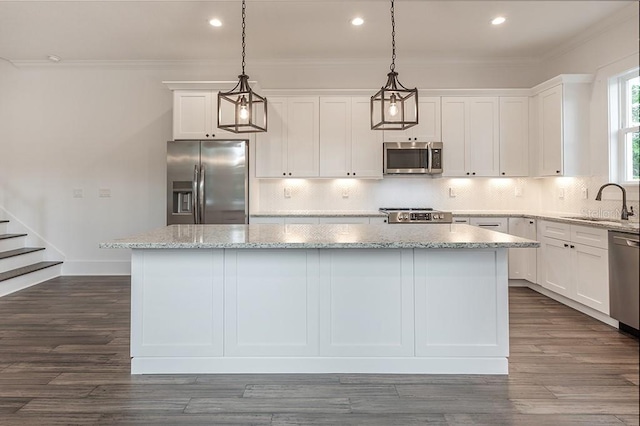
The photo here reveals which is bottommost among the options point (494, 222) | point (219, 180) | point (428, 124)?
point (494, 222)

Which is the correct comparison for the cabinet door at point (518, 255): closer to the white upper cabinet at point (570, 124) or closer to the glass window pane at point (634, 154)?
the white upper cabinet at point (570, 124)

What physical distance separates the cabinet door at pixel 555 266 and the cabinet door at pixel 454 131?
1326 mm

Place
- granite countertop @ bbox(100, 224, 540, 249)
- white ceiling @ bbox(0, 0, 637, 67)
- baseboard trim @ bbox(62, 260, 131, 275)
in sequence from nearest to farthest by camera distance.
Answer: granite countertop @ bbox(100, 224, 540, 249)
white ceiling @ bbox(0, 0, 637, 67)
baseboard trim @ bbox(62, 260, 131, 275)

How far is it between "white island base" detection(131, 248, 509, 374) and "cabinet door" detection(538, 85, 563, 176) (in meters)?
2.80

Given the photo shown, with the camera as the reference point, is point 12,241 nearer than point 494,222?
No

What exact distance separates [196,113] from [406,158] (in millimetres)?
2610

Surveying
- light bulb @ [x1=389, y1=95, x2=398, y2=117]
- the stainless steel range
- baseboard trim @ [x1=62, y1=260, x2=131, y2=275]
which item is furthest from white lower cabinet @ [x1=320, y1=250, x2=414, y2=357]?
baseboard trim @ [x1=62, y1=260, x2=131, y2=275]

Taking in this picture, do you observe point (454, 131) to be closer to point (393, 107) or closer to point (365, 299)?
point (393, 107)

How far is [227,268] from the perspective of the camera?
247cm

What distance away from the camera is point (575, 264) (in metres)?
3.78

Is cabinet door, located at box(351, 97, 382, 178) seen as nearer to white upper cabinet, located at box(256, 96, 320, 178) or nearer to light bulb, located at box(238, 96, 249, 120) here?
white upper cabinet, located at box(256, 96, 320, 178)

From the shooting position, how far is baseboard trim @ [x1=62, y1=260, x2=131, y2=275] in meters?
5.38

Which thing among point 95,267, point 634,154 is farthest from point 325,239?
point 95,267

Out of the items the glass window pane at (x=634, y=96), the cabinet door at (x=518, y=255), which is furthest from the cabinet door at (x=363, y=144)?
the glass window pane at (x=634, y=96)
